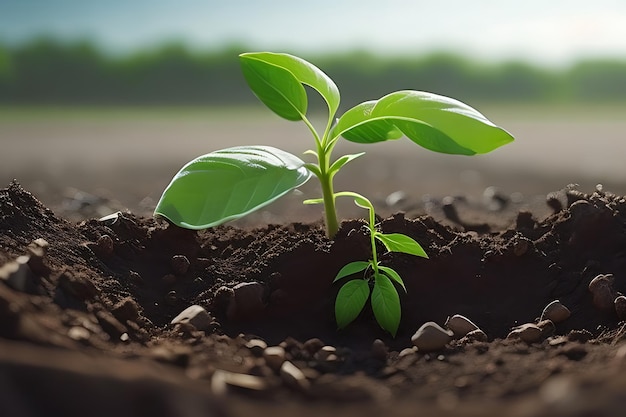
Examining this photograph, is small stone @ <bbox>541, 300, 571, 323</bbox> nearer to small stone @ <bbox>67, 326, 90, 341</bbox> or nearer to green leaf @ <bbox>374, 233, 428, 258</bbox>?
green leaf @ <bbox>374, 233, 428, 258</bbox>

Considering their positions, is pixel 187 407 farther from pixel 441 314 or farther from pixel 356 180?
pixel 356 180

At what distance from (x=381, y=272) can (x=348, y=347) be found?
0.72 ft

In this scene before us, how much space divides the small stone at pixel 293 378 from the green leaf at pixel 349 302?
31 cm

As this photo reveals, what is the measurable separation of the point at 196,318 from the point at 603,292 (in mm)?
683

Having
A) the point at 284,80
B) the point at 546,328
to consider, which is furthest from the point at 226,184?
the point at 546,328

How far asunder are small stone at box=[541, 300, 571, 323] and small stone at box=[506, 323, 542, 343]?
0.09 metres

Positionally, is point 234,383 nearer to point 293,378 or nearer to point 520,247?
point 293,378

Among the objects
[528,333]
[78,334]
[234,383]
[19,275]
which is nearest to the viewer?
[234,383]

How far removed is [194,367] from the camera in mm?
944

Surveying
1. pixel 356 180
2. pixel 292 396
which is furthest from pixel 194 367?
pixel 356 180

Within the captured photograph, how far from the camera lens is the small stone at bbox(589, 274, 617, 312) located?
133 centimetres

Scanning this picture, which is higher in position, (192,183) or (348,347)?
(192,183)

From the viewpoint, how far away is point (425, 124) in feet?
4.11

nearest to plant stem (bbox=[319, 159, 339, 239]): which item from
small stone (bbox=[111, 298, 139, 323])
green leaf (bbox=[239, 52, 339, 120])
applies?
green leaf (bbox=[239, 52, 339, 120])
